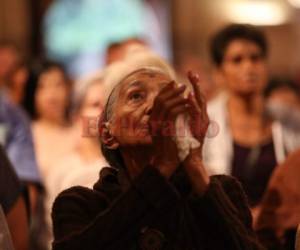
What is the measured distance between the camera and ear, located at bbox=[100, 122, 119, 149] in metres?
2.57

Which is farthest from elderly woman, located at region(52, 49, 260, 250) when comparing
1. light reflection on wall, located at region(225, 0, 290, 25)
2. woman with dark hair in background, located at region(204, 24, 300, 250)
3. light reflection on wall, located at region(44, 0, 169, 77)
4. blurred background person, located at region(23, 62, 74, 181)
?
light reflection on wall, located at region(44, 0, 169, 77)

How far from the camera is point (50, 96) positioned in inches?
231

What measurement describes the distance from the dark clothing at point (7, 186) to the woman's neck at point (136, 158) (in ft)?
1.96

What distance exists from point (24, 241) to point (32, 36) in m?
11.0

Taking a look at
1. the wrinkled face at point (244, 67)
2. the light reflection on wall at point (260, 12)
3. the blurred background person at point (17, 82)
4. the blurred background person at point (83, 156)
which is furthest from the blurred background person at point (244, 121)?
the light reflection on wall at point (260, 12)

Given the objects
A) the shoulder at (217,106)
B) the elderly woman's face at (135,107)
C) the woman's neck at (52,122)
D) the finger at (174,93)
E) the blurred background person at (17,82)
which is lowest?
the woman's neck at (52,122)

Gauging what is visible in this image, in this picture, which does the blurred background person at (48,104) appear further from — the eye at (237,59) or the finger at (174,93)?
the finger at (174,93)

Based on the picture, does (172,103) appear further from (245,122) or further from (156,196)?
(245,122)

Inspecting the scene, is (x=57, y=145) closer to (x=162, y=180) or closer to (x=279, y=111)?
(x=279, y=111)

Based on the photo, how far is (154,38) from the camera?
13914 millimetres

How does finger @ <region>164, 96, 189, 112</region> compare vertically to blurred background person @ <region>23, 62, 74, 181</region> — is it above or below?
above

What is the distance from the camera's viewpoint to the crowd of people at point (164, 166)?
237cm

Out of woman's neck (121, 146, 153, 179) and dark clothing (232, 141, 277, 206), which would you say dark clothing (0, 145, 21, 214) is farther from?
dark clothing (232, 141, 277, 206)

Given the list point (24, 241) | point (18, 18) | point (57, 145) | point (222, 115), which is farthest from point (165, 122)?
point (18, 18)
